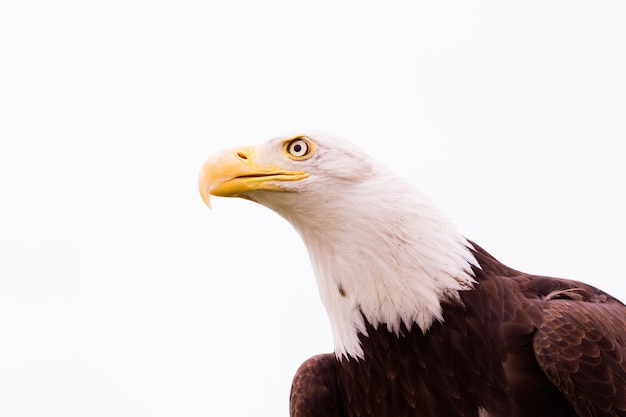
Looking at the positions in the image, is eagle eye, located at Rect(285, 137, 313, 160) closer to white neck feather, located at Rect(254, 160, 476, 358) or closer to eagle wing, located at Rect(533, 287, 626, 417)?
white neck feather, located at Rect(254, 160, 476, 358)

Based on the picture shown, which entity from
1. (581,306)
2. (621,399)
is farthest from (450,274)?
(621,399)

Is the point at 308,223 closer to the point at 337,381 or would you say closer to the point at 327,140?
the point at 327,140

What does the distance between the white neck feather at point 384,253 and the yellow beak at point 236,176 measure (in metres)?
→ 0.12

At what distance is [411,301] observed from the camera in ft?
15.5

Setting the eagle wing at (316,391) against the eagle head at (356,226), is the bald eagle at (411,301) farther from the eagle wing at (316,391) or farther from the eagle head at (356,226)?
the eagle wing at (316,391)

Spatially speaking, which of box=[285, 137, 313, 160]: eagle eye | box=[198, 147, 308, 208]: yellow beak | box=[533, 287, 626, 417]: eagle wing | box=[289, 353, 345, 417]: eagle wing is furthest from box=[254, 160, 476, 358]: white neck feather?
box=[289, 353, 345, 417]: eagle wing

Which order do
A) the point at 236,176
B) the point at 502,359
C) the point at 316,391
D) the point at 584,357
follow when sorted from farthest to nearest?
the point at 316,391, the point at 236,176, the point at 502,359, the point at 584,357

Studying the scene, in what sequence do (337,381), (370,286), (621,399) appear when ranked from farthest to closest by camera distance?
(337,381), (370,286), (621,399)

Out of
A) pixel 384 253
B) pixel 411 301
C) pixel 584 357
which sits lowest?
pixel 584 357

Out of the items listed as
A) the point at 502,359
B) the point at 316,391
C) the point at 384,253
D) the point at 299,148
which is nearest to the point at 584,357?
the point at 502,359

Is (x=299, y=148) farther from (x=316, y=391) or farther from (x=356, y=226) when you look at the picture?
(x=316, y=391)

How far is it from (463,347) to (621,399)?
0.83 meters

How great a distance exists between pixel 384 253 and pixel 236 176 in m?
0.91

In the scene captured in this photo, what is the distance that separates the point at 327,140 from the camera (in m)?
4.93
